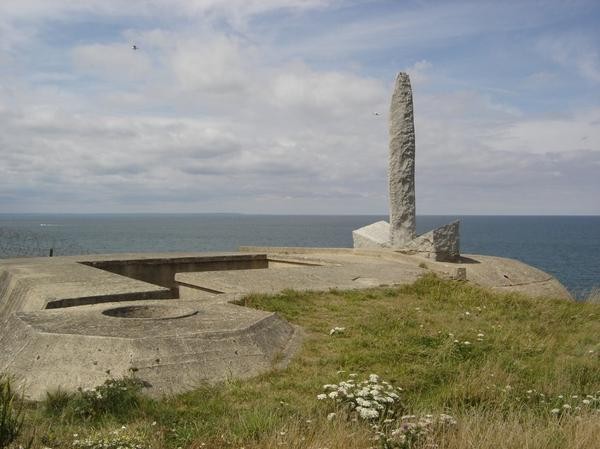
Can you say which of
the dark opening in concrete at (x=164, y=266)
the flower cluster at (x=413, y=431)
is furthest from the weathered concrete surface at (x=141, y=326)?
the flower cluster at (x=413, y=431)

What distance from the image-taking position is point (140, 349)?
22.5ft

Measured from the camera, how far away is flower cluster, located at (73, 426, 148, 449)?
15.1 ft

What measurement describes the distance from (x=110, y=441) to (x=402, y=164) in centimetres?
1629

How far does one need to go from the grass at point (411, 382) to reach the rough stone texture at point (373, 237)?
865 cm

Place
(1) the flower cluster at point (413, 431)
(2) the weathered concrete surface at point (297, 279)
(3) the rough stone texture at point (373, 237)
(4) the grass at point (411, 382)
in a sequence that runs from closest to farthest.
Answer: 1. (1) the flower cluster at point (413, 431)
2. (4) the grass at point (411, 382)
3. (2) the weathered concrete surface at point (297, 279)
4. (3) the rough stone texture at point (373, 237)

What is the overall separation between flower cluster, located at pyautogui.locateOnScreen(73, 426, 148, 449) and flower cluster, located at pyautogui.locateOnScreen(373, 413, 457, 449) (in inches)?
71.1

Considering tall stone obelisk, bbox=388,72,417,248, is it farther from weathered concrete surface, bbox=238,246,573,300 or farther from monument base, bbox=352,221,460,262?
weathered concrete surface, bbox=238,246,573,300

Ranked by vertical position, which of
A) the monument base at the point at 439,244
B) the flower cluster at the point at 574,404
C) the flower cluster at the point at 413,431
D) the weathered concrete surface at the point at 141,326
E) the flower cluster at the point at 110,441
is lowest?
the flower cluster at the point at 574,404

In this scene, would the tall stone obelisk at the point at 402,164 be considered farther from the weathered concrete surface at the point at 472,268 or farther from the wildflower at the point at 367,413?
the wildflower at the point at 367,413

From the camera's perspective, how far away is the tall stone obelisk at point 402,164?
1964cm

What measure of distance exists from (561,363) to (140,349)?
16.5 ft

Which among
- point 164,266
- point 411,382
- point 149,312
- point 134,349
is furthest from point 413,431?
point 164,266

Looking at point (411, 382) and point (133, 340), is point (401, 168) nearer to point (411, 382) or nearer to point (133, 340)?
point (411, 382)

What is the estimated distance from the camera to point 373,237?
819 inches
